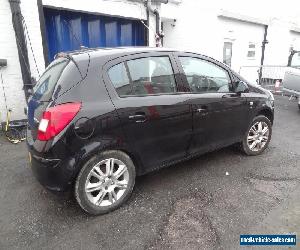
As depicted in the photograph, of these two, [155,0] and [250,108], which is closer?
[250,108]

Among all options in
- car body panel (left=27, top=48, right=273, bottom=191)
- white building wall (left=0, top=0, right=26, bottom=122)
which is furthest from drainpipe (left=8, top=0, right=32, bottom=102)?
car body panel (left=27, top=48, right=273, bottom=191)

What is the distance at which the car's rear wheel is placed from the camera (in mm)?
2703

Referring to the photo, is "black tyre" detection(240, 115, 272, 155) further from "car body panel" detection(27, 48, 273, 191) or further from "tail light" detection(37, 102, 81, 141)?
"tail light" detection(37, 102, 81, 141)

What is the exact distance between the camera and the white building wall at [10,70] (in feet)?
17.5

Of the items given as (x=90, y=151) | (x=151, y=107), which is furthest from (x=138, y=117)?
(x=90, y=151)

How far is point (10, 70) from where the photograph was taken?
18.4ft

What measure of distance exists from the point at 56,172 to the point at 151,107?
118 centimetres

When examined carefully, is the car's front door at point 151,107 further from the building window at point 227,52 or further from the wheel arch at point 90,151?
the building window at point 227,52

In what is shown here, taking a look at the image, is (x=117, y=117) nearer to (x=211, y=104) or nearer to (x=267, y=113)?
(x=211, y=104)

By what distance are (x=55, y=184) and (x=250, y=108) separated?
2.94 meters

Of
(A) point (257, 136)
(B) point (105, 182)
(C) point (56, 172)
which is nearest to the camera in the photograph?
(C) point (56, 172)

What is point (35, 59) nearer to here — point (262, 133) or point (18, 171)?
point (18, 171)

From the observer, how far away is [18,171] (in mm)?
3969

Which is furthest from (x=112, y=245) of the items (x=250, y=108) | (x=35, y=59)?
(x=35, y=59)
